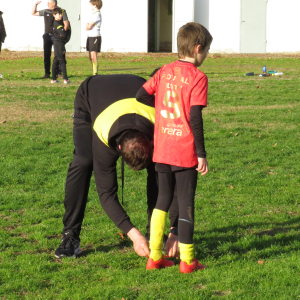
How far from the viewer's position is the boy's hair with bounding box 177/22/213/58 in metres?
3.26

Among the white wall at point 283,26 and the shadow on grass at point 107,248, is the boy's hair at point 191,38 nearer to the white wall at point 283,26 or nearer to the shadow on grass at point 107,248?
the shadow on grass at point 107,248

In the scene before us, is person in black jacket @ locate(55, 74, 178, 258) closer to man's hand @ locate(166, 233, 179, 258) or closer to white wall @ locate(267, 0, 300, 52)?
man's hand @ locate(166, 233, 179, 258)

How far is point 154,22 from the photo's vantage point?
31.0m

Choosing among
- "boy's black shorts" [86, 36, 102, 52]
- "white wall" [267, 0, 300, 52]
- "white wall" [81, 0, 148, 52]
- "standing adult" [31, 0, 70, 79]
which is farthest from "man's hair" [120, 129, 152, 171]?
"white wall" [267, 0, 300, 52]

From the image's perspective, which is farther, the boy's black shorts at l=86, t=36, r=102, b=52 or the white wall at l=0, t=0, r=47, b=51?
the white wall at l=0, t=0, r=47, b=51

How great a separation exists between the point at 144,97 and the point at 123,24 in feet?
82.0

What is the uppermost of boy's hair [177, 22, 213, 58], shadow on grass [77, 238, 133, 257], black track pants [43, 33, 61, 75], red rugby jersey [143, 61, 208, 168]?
black track pants [43, 33, 61, 75]

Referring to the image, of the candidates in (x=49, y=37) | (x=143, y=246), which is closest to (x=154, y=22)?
(x=49, y=37)

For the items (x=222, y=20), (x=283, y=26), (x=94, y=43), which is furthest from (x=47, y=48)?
(x=283, y=26)

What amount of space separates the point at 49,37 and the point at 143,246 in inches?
481

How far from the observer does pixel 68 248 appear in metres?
4.01

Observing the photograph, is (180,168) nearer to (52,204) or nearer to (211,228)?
(211,228)

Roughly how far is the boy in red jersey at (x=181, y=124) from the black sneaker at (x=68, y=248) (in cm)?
80

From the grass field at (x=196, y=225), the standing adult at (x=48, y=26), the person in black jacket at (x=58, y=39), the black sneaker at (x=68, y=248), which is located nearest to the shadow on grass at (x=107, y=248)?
the grass field at (x=196, y=225)
